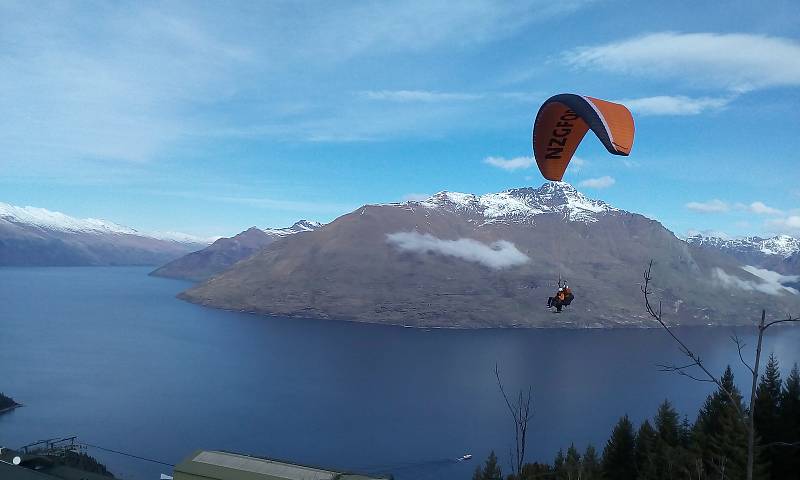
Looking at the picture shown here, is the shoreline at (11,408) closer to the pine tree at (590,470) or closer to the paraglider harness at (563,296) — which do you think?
the pine tree at (590,470)

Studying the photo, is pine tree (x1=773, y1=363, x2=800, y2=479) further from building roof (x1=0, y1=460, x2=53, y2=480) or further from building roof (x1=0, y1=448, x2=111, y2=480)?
building roof (x1=0, y1=460, x2=53, y2=480)

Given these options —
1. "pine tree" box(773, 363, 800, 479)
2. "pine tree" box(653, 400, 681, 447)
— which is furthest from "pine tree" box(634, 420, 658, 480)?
"pine tree" box(773, 363, 800, 479)

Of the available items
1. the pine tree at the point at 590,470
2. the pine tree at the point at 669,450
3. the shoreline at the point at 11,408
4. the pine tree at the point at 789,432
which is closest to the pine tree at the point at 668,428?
the pine tree at the point at 669,450

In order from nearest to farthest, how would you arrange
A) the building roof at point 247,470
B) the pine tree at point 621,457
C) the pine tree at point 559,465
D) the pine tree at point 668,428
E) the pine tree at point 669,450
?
the building roof at point 247,470 → the pine tree at point 669,450 → the pine tree at point 559,465 → the pine tree at point 621,457 → the pine tree at point 668,428

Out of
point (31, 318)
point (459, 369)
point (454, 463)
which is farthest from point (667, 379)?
point (31, 318)

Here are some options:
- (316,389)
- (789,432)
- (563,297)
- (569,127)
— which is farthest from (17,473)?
(316,389)

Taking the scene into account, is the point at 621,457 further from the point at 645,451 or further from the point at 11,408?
the point at 11,408
